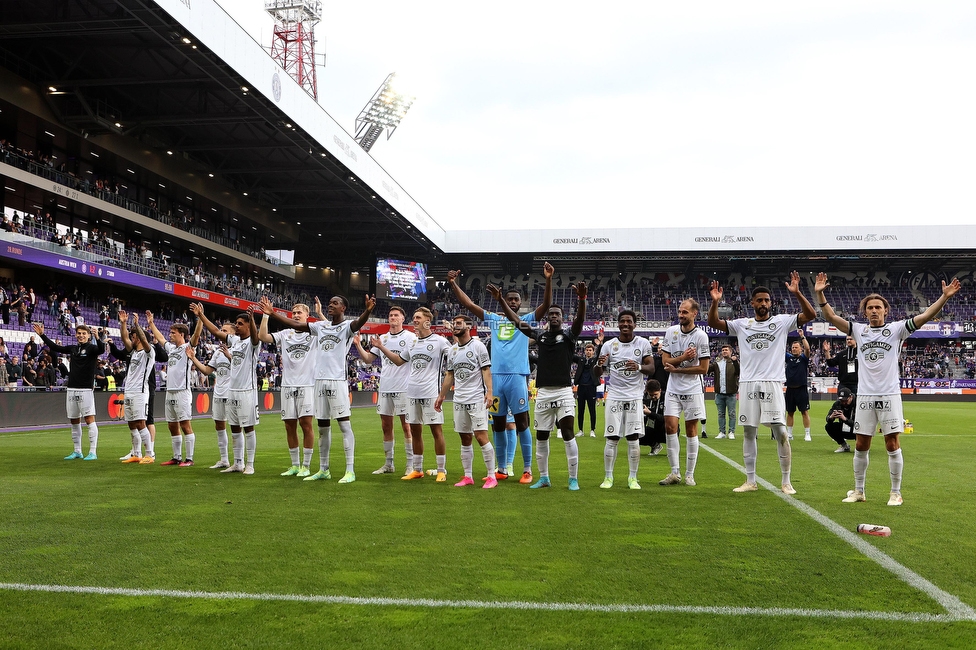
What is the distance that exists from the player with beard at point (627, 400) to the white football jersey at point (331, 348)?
334cm

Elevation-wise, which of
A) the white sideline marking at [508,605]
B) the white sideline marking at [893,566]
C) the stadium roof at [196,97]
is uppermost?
the stadium roof at [196,97]

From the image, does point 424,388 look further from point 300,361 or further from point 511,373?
point 300,361

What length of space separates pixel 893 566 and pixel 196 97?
100 ft

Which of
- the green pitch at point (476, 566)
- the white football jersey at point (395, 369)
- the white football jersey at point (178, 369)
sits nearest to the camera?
the green pitch at point (476, 566)

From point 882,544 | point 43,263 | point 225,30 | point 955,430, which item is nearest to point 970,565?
point 882,544

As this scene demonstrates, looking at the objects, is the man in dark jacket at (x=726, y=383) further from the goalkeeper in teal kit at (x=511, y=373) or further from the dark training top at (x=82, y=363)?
the dark training top at (x=82, y=363)

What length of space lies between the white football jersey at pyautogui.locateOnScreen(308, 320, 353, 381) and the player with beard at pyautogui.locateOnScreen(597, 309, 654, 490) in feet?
11.0

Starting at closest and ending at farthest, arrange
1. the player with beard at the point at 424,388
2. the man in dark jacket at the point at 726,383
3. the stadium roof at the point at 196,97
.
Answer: the player with beard at the point at 424,388 < the man in dark jacket at the point at 726,383 < the stadium roof at the point at 196,97

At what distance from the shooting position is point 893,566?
4.90 m

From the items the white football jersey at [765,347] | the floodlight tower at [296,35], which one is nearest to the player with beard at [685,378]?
the white football jersey at [765,347]

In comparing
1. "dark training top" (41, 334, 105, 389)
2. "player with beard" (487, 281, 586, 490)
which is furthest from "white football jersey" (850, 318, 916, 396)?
"dark training top" (41, 334, 105, 389)

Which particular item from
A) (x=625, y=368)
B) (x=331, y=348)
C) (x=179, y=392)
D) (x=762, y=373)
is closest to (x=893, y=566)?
(x=762, y=373)

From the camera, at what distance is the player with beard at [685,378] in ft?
28.2

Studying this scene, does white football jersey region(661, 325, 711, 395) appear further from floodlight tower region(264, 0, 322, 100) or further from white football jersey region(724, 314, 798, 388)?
floodlight tower region(264, 0, 322, 100)
